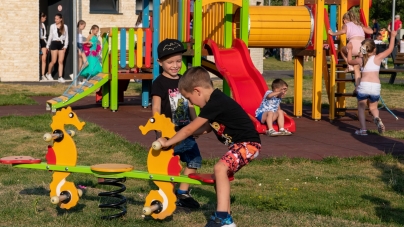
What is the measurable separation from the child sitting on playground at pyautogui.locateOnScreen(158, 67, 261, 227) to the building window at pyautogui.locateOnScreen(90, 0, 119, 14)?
20.5 m

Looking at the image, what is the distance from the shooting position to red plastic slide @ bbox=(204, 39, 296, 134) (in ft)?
43.0

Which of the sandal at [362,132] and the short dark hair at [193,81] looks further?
the sandal at [362,132]

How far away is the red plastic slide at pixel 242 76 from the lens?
43.0 feet

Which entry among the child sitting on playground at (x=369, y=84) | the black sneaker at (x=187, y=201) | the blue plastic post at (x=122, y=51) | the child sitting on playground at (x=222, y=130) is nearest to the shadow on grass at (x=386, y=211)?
the child sitting on playground at (x=222, y=130)

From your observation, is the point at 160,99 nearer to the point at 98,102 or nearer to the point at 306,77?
the point at 98,102

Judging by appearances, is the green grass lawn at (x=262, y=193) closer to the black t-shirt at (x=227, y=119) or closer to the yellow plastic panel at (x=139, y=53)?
the black t-shirt at (x=227, y=119)

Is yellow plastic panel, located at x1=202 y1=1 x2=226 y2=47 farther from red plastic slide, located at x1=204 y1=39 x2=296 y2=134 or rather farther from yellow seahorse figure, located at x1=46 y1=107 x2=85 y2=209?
yellow seahorse figure, located at x1=46 y1=107 x2=85 y2=209

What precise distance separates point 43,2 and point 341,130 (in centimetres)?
1550

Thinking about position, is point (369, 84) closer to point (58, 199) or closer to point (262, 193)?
point (262, 193)

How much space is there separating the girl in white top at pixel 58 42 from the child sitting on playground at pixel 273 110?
1209cm

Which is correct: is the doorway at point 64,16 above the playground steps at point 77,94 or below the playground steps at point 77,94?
above

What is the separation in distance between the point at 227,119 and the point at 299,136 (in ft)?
20.6

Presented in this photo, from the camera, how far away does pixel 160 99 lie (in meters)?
7.18

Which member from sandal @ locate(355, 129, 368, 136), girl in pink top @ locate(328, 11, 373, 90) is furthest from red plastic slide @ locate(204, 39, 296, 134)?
girl in pink top @ locate(328, 11, 373, 90)
